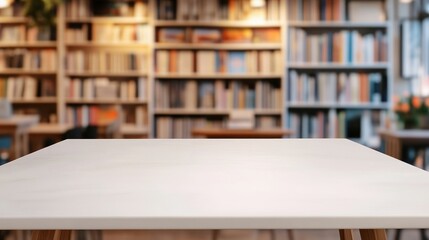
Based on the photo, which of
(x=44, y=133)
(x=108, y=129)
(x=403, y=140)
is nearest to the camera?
(x=403, y=140)

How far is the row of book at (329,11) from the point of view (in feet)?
21.9

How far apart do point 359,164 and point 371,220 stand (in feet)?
2.01

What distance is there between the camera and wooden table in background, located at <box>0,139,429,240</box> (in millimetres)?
858

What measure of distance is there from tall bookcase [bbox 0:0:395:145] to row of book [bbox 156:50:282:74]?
0.01m

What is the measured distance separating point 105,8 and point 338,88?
8.72ft

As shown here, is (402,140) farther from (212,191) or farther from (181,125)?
(212,191)

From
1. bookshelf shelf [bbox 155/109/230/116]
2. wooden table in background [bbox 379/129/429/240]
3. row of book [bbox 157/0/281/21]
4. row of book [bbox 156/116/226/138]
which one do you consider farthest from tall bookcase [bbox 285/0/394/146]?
wooden table in background [bbox 379/129/429/240]

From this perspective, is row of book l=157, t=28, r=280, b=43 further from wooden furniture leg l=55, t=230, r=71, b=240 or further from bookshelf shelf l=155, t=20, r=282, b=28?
wooden furniture leg l=55, t=230, r=71, b=240

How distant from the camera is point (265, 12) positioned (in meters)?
6.69

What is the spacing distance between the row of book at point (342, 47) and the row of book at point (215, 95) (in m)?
0.48

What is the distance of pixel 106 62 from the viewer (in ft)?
22.2

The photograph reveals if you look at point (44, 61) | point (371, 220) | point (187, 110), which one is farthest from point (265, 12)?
point (371, 220)

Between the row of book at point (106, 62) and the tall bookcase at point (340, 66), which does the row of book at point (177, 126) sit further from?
the tall bookcase at point (340, 66)

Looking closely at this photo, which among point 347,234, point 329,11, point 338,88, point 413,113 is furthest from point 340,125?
point 347,234
